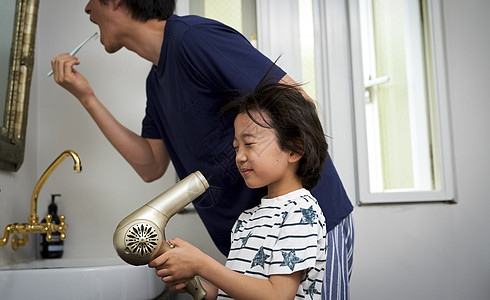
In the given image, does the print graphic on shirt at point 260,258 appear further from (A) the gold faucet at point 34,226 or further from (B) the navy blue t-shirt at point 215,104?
(A) the gold faucet at point 34,226

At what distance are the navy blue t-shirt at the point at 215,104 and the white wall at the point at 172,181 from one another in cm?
74

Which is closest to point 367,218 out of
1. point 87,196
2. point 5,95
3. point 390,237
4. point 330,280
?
point 390,237

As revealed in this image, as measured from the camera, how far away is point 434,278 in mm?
1721

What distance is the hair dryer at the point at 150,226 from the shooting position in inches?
26.0

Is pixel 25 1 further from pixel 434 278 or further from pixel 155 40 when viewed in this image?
pixel 434 278

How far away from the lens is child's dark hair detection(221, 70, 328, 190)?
30.9 inches

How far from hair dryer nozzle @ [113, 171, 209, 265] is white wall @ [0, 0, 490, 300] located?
963 millimetres

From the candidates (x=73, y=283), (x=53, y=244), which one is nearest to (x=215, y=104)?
(x=73, y=283)

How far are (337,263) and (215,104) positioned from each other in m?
0.39

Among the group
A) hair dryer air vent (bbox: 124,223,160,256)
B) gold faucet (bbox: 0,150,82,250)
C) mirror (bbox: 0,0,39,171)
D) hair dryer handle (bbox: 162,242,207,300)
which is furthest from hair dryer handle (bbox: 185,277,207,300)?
mirror (bbox: 0,0,39,171)

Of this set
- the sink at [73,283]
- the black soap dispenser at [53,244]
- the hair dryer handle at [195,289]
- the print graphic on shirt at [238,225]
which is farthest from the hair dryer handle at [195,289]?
the black soap dispenser at [53,244]

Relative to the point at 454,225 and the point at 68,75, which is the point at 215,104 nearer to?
the point at 68,75

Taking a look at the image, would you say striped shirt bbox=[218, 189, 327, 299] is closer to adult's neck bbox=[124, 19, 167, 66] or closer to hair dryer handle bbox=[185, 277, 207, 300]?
hair dryer handle bbox=[185, 277, 207, 300]

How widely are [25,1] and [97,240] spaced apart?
2.78 ft
